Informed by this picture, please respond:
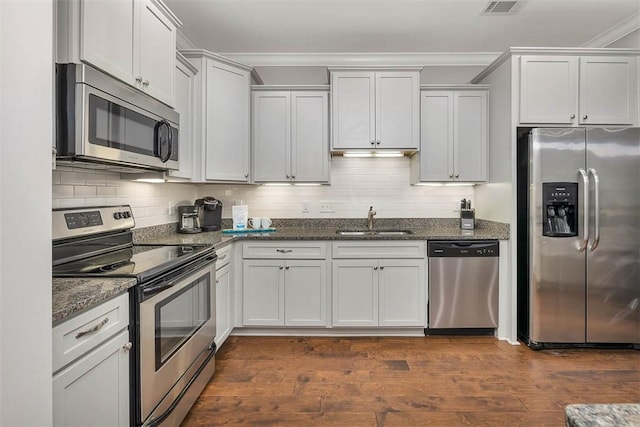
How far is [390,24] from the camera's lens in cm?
314

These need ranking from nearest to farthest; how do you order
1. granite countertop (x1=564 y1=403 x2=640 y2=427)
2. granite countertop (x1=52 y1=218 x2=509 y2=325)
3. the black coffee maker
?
granite countertop (x1=564 y1=403 x2=640 y2=427) → granite countertop (x1=52 y1=218 x2=509 y2=325) → the black coffee maker

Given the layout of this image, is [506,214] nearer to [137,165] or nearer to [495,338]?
[495,338]

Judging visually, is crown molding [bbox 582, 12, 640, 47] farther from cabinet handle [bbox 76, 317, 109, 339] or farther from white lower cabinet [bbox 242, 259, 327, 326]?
cabinet handle [bbox 76, 317, 109, 339]

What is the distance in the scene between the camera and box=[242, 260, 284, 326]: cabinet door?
319cm

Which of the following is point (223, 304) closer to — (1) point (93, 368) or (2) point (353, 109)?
(1) point (93, 368)

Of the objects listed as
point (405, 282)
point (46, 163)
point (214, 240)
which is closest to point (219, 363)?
point (214, 240)

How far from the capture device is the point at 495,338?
10.5 feet

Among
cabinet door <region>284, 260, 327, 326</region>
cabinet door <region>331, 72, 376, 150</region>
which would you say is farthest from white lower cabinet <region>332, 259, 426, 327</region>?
cabinet door <region>331, 72, 376, 150</region>

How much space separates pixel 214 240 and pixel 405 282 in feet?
5.42

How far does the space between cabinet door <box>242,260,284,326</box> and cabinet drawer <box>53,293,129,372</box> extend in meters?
1.73

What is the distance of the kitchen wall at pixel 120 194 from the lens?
6.52 ft

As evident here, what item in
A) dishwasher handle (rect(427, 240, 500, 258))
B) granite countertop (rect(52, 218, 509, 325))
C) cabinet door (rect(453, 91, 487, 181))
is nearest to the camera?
granite countertop (rect(52, 218, 509, 325))

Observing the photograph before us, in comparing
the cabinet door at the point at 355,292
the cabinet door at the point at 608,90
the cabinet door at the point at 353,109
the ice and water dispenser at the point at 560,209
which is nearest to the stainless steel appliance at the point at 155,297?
the cabinet door at the point at 355,292

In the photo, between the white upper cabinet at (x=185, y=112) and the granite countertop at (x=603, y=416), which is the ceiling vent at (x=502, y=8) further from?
the granite countertop at (x=603, y=416)
